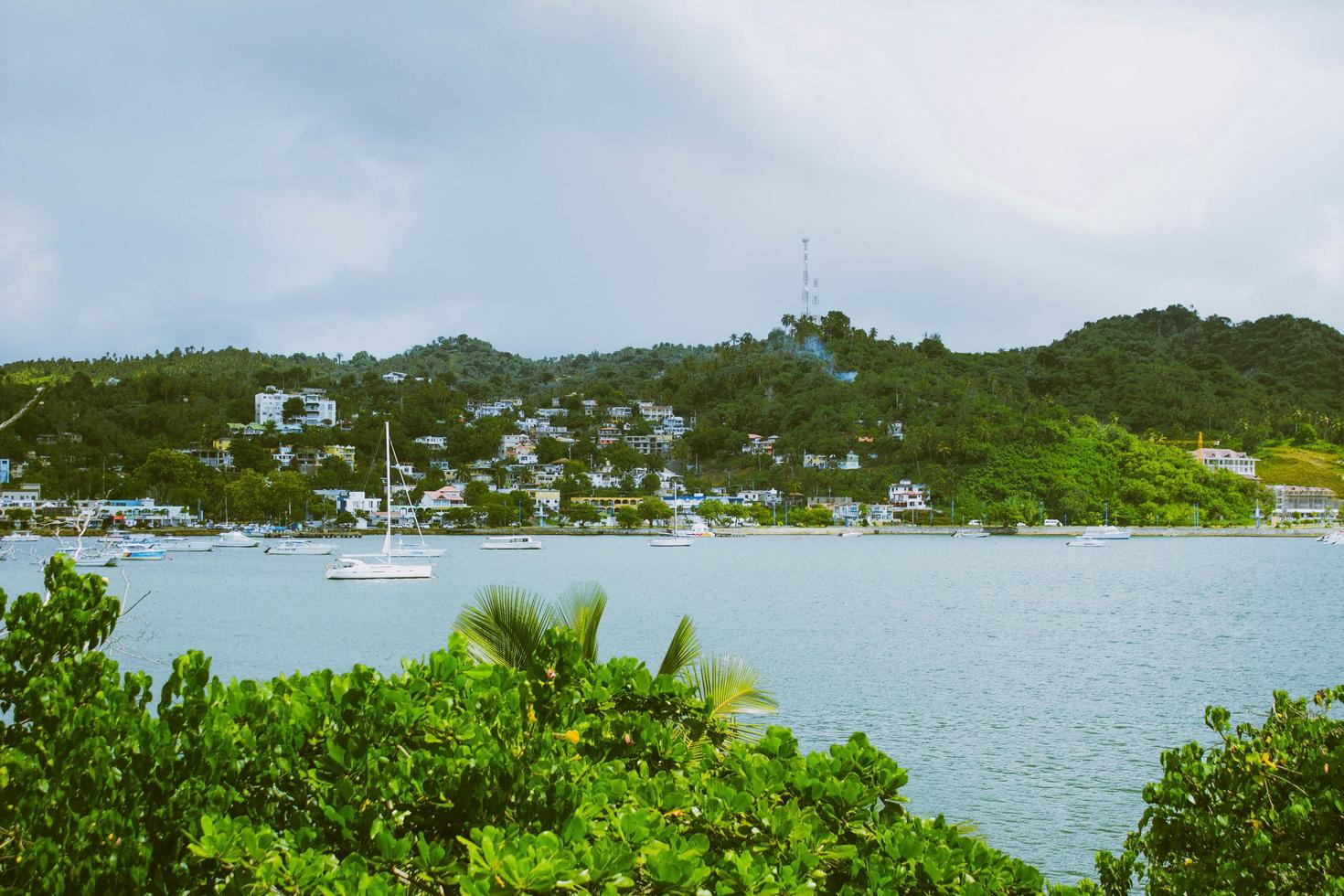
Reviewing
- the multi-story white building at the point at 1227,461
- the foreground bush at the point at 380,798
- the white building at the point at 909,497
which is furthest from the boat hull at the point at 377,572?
the multi-story white building at the point at 1227,461

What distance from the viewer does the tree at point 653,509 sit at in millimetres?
112375

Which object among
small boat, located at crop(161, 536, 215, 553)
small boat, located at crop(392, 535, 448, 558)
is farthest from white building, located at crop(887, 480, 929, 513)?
small boat, located at crop(161, 536, 215, 553)

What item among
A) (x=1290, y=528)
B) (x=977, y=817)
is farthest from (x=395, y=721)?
(x=1290, y=528)

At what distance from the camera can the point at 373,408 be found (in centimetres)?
14675

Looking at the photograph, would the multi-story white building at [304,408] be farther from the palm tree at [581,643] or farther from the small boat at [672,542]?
the palm tree at [581,643]

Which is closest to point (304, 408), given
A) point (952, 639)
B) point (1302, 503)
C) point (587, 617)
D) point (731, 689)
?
point (1302, 503)

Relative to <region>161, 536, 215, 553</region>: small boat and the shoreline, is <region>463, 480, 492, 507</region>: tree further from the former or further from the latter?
<region>161, 536, 215, 553</region>: small boat

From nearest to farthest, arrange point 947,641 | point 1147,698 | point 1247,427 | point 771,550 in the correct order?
1. point 1147,698
2. point 947,641
3. point 771,550
4. point 1247,427

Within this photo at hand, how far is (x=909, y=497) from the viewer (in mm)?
113688

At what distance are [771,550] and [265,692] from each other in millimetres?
83307

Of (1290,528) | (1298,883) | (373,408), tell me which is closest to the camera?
(1298,883)

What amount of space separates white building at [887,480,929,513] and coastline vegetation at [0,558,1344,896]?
11087 centimetres

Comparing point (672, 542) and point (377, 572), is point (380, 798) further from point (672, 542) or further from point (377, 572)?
point (672, 542)

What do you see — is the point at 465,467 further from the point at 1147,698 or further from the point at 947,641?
the point at 1147,698
